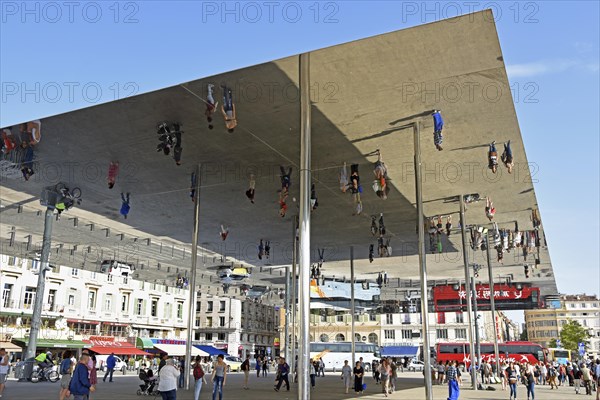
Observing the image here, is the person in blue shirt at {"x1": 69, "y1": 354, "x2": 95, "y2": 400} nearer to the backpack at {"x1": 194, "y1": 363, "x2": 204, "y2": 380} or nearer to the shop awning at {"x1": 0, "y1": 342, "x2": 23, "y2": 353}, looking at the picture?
the backpack at {"x1": 194, "y1": 363, "x2": 204, "y2": 380}

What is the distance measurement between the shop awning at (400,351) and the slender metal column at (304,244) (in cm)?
7221

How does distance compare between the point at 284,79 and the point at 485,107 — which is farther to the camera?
the point at 485,107

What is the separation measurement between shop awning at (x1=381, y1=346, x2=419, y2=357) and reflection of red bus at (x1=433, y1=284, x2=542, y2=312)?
32776 millimetres

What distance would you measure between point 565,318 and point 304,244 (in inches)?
6984

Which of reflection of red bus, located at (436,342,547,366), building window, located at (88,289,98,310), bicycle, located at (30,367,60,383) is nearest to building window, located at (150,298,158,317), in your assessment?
building window, located at (88,289,98,310)

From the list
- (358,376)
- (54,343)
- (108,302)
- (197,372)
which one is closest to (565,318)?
(108,302)

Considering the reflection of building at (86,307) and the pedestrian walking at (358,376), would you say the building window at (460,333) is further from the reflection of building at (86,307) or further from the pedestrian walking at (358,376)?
the pedestrian walking at (358,376)

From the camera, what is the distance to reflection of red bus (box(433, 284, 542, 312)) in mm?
45625

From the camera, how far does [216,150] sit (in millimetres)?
19281

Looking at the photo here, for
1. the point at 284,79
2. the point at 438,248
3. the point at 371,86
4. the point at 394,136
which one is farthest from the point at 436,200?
the point at 284,79

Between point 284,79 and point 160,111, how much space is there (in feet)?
13.8

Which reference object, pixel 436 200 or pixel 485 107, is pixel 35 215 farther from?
pixel 485 107

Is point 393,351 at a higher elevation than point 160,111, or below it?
below

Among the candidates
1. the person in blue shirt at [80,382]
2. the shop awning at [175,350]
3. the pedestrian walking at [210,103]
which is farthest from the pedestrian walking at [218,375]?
the shop awning at [175,350]
